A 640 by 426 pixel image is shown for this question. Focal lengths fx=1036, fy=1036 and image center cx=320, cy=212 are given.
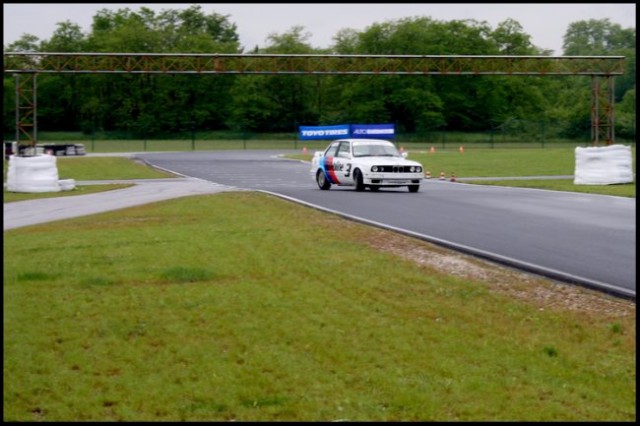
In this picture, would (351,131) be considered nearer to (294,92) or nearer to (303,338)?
(294,92)

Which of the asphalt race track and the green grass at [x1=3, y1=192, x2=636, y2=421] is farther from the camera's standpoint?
the asphalt race track

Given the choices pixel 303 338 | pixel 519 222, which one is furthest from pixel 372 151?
pixel 303 338

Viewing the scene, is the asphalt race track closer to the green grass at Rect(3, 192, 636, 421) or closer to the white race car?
the white race car

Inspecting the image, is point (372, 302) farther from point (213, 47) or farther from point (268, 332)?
point (213, 47)

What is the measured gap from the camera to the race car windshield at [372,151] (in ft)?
97.1

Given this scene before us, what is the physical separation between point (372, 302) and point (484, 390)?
10.5 ft

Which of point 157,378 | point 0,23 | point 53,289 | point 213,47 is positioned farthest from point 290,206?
point 213,47

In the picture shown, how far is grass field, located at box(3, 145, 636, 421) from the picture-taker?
23.0 ft

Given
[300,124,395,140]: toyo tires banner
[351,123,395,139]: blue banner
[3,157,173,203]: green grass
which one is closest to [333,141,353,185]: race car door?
[3,157,173,203]: green grass

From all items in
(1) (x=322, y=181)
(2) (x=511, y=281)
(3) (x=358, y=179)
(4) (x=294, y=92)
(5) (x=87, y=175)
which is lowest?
(2) (x=511, y=281)

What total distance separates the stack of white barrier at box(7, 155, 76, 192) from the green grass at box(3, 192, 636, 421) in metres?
16.3

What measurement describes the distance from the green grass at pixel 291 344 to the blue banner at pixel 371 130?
202ft

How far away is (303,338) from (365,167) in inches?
782

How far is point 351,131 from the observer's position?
74.5 meters
